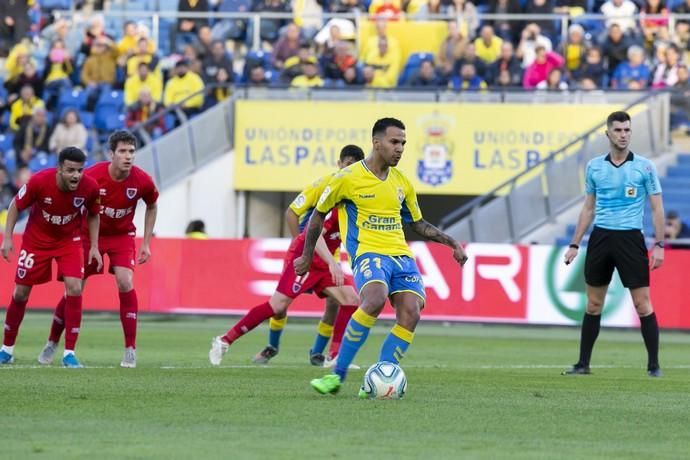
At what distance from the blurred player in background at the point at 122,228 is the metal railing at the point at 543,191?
12.4m

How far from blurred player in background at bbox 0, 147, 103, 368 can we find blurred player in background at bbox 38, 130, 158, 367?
0.67ft

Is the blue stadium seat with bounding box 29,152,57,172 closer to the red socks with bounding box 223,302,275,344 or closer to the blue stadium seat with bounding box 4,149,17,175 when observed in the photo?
the blue stadium seat with bounding box 4,149,17,175

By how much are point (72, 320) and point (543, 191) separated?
1440cm

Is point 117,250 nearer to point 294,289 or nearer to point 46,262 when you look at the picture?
point 46,262

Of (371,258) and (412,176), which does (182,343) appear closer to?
(371,258)

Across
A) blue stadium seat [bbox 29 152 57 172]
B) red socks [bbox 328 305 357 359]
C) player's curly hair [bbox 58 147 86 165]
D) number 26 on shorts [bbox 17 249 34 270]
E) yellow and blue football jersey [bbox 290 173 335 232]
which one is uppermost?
player's curly hair [bbox 58 147 86 165]

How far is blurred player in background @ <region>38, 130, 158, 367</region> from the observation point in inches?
571

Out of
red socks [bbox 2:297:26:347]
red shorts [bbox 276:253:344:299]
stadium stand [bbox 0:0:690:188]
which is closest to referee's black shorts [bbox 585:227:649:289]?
red shorts [bbox 276:253:344:299]

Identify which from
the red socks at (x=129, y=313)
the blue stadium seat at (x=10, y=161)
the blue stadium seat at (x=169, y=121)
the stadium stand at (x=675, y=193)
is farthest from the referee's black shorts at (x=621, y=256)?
the blue stadium seat at (x=10, y=161)

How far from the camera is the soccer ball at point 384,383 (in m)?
11.3

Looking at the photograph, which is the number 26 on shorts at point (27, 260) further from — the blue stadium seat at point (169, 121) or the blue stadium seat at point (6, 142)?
the blue stadium seat at point (6, 142)

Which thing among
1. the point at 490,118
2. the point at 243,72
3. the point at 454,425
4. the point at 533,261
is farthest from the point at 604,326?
the point at 454,425

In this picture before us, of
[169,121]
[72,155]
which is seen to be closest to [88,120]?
[169,121]

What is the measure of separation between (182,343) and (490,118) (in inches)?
441
